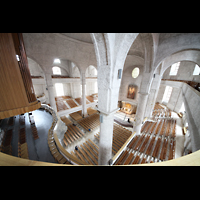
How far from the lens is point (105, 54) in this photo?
241 centimetres

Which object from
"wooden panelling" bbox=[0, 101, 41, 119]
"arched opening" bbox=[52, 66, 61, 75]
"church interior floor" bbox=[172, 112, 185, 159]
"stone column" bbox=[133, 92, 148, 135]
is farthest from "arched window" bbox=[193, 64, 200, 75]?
"arched opening" bbox=[52, 66, 61, 75]

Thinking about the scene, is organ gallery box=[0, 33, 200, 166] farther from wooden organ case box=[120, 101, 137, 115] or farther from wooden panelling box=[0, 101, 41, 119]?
wooden organ case box=[120, 101, 137, 115]

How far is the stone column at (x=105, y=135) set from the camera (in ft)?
10.4

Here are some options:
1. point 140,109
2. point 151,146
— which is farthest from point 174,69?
point 151,146

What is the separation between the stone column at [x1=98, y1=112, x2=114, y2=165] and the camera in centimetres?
316

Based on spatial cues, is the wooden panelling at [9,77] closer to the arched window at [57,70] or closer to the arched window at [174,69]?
the arched window at [57,70]

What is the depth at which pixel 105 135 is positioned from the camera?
3.41 metres

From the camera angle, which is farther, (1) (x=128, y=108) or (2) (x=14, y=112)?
(1) (x=128, y=108)

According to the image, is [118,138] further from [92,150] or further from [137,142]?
[92,150]

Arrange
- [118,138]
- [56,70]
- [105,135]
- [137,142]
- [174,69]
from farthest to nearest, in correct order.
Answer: [56,70] → [174,69] → [118,138] → [137,142] → [105,135]
